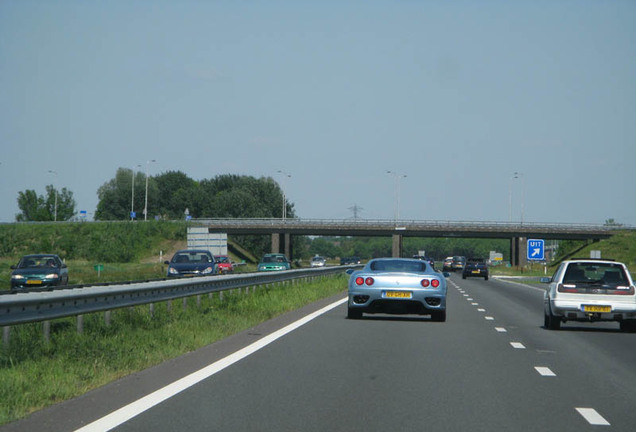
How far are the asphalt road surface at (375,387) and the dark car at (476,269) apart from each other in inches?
1841

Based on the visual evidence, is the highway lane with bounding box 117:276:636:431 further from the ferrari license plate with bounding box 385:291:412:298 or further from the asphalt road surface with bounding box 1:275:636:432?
the ferrari license plate with bounding box 385:291:412:298

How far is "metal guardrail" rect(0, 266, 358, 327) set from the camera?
11.3 meters

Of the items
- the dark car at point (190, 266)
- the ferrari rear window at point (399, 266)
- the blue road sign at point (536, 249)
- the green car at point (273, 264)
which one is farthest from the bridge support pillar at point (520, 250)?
the ferrari rear window at point (399, 266)

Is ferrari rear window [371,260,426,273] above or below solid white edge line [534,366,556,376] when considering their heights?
above

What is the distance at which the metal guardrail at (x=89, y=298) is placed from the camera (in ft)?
37.0

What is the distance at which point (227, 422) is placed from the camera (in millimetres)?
7980

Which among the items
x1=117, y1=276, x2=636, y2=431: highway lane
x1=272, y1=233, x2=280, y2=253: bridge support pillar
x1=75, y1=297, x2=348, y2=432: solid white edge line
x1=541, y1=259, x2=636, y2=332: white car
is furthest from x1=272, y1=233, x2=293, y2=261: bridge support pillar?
x1=75, y1=297, x2=348, y2=432: solid white edge line

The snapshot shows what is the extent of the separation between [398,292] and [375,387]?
9523 mm

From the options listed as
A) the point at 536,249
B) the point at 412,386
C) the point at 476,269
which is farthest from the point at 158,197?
the point at 412,386

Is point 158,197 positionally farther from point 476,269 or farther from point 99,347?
point 99,347

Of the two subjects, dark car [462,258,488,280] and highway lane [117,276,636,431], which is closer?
highway lane [117,276,636,431]

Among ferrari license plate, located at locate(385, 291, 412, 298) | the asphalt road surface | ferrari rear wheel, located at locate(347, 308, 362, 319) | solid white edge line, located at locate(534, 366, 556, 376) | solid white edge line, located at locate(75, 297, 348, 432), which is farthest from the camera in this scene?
ferrari rear wheel, located at locate(347, 308, 362, 319)

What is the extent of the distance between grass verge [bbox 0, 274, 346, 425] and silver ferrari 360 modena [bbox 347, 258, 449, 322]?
82.0 inches

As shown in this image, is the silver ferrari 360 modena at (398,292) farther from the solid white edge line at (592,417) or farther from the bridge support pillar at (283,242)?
the bridge support pillar at (283,242)
